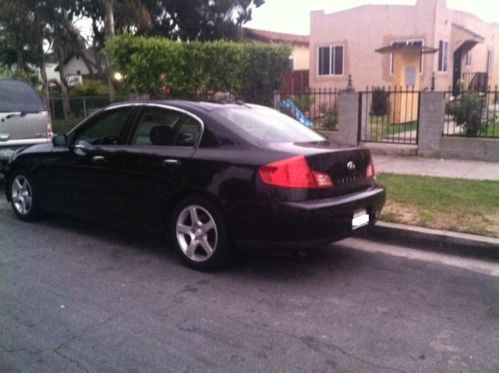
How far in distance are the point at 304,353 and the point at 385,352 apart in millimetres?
513

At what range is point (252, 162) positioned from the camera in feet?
15.3

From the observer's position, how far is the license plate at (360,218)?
495 cm

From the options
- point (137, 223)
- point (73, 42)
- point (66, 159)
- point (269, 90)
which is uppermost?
point (73, 42)

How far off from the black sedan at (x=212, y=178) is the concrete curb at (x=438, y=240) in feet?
2.67

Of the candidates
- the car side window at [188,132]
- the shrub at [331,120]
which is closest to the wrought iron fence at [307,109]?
the shrub at [331,120]

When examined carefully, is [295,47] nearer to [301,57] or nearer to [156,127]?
[301,57]

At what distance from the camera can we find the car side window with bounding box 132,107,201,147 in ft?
17.2

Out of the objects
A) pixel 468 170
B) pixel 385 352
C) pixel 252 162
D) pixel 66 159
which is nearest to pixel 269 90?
pixel 468 170

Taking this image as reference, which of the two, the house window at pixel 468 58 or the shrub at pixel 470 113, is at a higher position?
the house window at pixel 468 58

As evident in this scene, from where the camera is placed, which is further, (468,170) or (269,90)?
(269,90)

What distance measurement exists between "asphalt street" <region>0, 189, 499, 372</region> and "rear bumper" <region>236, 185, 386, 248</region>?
215 millimetres

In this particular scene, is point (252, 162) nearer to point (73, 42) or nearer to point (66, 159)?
point (66, 159)

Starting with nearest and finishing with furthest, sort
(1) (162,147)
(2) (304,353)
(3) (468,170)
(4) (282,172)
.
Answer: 1. (2) (304,353)
2. (4) (282,172)
3. (1) (162,147)
4. (3) (468,170)

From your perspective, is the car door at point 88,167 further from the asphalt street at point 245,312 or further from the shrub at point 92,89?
the shrub at point 92,89
